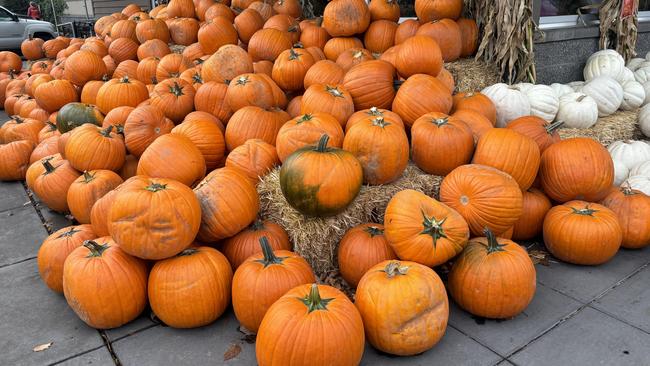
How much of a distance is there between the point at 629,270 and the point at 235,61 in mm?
3732

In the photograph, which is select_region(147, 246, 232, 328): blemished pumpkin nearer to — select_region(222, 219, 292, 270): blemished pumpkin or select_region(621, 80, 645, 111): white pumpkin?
select_region(222, 219, 292, 270): blemished pumpkin

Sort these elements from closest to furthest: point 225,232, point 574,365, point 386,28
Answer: point 574,365 < point 225,232 < point 386,28

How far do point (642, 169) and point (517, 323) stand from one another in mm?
2343

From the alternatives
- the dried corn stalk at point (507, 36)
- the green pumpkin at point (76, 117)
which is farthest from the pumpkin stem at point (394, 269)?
the green pumpkin at point (76, 117)

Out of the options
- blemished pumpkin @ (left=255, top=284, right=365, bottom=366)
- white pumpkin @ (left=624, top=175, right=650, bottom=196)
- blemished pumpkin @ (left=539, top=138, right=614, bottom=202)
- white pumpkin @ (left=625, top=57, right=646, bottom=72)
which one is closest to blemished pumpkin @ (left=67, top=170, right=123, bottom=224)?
blemished pumpkin @ (left=255, top=284, right=365, bottom=366)

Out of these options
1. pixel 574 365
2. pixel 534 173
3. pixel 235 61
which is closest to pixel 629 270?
pixel 534 173

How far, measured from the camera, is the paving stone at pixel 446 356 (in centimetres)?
241

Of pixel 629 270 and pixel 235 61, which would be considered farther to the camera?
pixel 235 61

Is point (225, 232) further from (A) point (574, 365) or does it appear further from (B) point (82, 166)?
(A) point (574, 365)

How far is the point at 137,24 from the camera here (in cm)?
668

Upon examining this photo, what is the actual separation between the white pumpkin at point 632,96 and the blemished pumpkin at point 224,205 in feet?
14.7

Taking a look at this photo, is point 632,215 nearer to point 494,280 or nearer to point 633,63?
point 494,280

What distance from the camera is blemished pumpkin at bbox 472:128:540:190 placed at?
10.6 feet

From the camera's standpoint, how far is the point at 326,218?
3086mm
